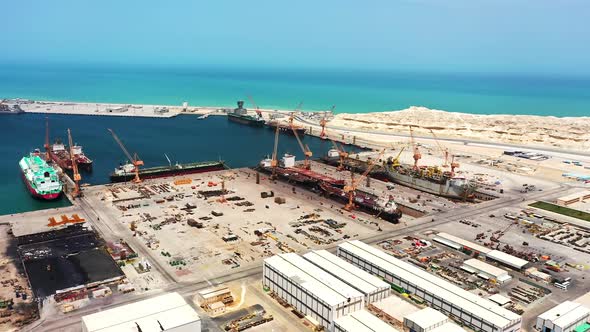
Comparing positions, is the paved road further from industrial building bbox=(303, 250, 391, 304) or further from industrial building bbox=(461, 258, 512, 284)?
industrial building bbox=(461, 258, 512, 284)

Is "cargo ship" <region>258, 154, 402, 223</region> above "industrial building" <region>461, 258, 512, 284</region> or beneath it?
above

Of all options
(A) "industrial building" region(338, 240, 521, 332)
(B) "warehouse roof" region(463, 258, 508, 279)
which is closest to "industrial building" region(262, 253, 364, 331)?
(A) "industrial building" region(338, 240, 521, 332)

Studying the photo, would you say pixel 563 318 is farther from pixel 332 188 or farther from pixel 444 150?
pixel 444 150

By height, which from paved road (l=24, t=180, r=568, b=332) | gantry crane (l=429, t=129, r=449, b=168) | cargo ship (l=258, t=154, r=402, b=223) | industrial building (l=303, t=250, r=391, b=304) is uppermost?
gantry crane (l=429, t=129, r=449, b=168)

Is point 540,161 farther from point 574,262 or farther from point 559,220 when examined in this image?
point 574,262

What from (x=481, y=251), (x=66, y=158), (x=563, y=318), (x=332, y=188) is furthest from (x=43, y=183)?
(x=563, y=318)

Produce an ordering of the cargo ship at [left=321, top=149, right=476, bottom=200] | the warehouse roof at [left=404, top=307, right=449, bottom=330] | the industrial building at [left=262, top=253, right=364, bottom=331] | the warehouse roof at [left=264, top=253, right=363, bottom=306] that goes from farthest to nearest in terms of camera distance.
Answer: the cargo ship at [left=321, top=149, right=476, bottom=200] → the warehouse roof at [left=264, top=253, right=363, bottom=306] → the industrial building at [left=262, top=253, right=364, bottom=331] → the warehouse roof at [left=404, top=307, right=449, bottom=330]

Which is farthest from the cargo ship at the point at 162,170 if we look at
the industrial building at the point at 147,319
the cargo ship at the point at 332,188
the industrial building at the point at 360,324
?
the industrial building at the point at 360,324
